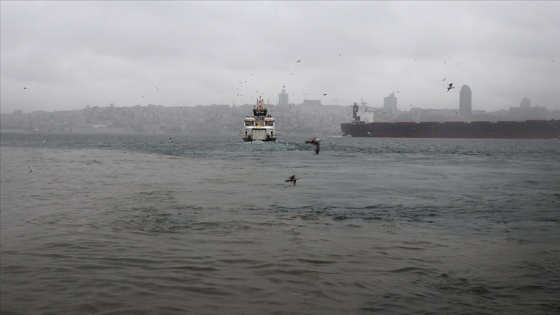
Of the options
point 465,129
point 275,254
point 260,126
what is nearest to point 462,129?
point 465,129

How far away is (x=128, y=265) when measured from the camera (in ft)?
28.4

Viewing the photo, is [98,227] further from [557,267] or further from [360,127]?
[360,127]

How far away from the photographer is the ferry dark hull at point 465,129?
116 meters

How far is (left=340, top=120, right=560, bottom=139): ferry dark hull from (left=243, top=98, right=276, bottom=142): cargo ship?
2330 inches

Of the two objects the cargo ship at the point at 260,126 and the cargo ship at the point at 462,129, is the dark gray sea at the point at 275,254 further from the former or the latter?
the cargo ship at the point at 462,129

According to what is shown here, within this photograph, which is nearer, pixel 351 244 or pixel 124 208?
pixel 351 244

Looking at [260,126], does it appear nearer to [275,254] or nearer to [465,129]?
[465,129]

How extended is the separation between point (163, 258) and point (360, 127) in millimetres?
146113

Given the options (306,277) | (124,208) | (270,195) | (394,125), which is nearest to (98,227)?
(124,208)

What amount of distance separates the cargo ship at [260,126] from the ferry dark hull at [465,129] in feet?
194

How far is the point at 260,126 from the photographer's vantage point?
89.4m

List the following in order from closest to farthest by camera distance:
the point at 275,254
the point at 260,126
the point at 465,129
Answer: the point at 275,254
the point at 260,126
the point at 465,129

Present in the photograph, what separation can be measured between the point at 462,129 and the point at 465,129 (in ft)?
2.68

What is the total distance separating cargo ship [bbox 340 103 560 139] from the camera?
116 metres
